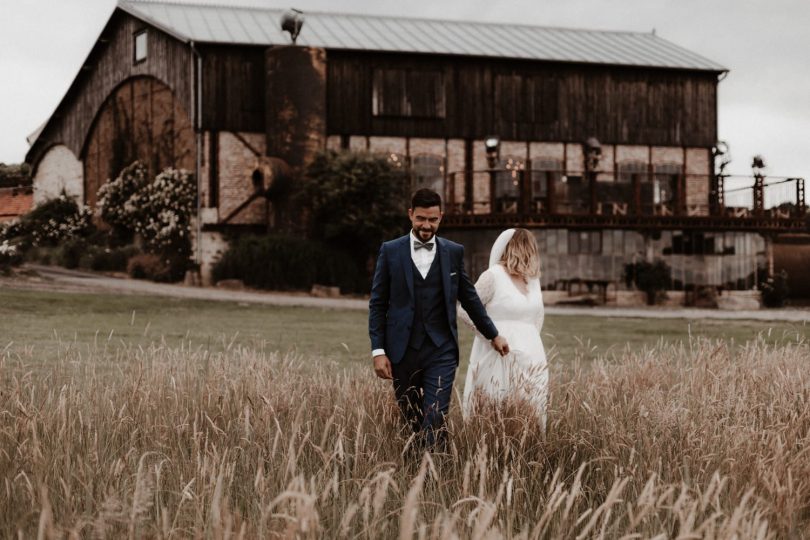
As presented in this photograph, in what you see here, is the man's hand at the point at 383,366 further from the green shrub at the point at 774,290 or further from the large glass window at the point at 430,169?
the green shrub at the point at 774,290

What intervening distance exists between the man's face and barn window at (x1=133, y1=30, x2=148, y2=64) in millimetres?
25543

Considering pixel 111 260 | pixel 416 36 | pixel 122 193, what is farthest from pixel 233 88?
pixel 416 36

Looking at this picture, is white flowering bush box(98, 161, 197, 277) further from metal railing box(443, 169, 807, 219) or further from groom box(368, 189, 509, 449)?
groom box(368, 189, 509, 449)

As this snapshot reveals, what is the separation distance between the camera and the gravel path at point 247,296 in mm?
18984

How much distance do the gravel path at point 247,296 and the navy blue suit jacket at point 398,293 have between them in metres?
13.8

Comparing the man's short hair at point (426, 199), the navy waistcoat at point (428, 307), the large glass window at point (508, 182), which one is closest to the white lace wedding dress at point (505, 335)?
the navy waistcoat at point (428, 307)

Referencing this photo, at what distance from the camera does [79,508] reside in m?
3.96

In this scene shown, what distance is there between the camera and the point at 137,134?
94.9ft

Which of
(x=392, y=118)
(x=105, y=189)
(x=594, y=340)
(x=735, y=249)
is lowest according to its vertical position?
(x=594, y=340)

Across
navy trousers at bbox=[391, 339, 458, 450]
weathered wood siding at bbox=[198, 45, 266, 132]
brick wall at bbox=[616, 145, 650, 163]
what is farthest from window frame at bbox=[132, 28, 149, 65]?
navy trousers at bbox=[391, 339, 458, 450]

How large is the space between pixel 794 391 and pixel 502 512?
2992 mm

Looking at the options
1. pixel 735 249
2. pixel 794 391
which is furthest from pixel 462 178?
pixel 794 391

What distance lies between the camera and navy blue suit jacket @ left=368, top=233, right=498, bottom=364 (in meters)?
5.14

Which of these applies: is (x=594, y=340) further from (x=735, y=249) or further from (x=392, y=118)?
(x=392, y=118)
